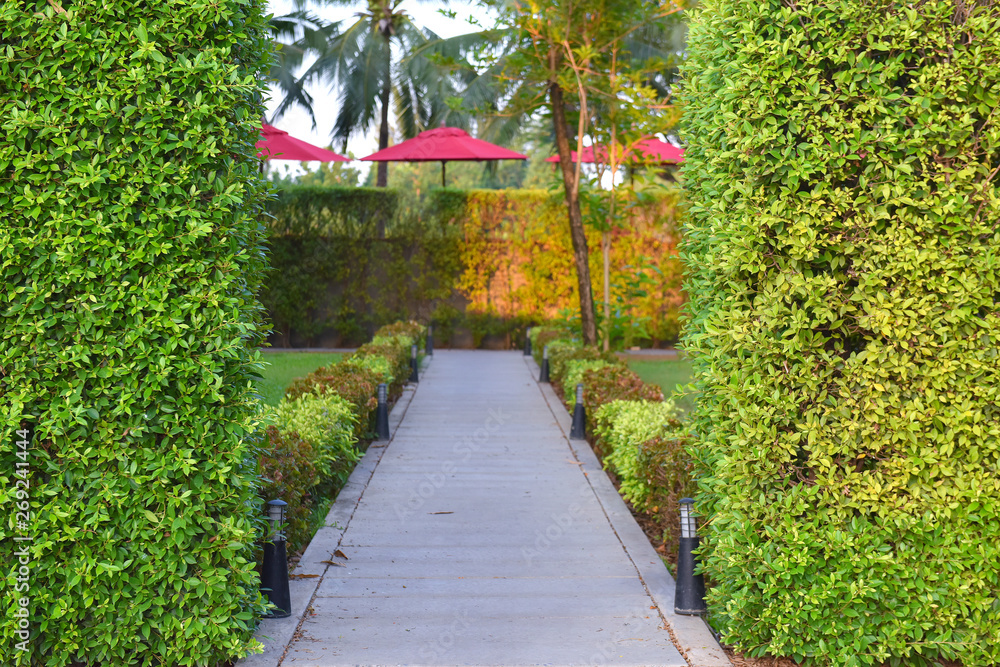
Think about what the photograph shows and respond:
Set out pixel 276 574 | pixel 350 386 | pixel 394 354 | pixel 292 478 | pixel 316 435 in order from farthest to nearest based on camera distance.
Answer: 1. pixel 394 354
2. pixel 350 386
3. pixel 316 435
4. pixel 292 478
5. pixel 276 574

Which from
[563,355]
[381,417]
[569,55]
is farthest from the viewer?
[563,355]

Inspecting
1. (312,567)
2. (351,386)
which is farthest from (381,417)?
(312,567)

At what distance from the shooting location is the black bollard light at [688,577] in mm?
4125

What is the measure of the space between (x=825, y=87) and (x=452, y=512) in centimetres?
383

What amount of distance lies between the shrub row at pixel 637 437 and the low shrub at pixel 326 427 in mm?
2153

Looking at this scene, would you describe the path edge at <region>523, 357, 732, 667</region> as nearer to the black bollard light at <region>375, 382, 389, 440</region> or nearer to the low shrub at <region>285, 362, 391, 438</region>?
the black bollard light at <region>375, 382, 389, 440</region>

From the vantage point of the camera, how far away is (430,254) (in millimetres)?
16984

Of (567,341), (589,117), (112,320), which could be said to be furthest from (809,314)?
(567,341)

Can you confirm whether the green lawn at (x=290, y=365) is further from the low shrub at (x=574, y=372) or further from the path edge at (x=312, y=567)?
the low shrub at (x=574, y=372)

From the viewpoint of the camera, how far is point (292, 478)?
16.7 feet

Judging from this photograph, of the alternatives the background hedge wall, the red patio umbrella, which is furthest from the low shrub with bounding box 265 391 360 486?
the red patio umbrella

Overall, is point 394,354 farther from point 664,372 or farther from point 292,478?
point 292,478

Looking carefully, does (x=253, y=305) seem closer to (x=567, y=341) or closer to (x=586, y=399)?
(x=586, y=399)

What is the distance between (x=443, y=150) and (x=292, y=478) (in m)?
12.8
